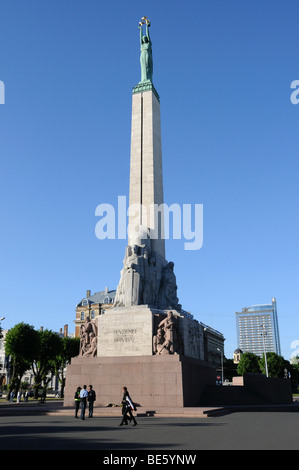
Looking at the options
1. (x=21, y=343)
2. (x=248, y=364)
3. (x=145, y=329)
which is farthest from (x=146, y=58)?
(x=248, y=364)

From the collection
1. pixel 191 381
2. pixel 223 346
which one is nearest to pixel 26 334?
pixel 191 381

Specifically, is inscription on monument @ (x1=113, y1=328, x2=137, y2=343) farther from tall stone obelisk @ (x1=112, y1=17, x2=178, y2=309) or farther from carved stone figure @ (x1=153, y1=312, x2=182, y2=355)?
tall stone obelisk @ (x1=112, y1=17, x2=178, y2=309)

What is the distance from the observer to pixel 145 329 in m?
25.2

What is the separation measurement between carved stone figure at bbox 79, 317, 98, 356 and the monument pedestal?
0.77 metres

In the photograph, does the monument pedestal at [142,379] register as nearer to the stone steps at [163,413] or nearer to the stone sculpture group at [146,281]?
the stone steps at [163,413]

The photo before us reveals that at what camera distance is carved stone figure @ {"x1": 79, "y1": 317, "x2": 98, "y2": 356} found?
2641 cm

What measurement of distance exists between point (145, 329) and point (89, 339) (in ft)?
13.6

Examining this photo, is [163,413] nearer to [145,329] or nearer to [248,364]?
[145,329]

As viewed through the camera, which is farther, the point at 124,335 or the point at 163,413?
the point at 124,335

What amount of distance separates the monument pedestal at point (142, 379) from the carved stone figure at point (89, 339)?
767 millimetres

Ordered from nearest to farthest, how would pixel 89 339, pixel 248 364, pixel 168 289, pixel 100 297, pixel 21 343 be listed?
1. pixel 89 339
2. pixel 168 289
3. pixel 21 343
4. pixel 248 364
5. pixel 100 297

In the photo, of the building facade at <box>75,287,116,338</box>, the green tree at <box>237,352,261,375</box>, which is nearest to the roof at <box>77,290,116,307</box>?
the building facade at <box>75,287,116,338</box>

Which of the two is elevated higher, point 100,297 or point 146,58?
point 146,58

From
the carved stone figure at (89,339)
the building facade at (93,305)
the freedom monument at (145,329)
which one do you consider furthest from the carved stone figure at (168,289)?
the building facade at (93,305)
